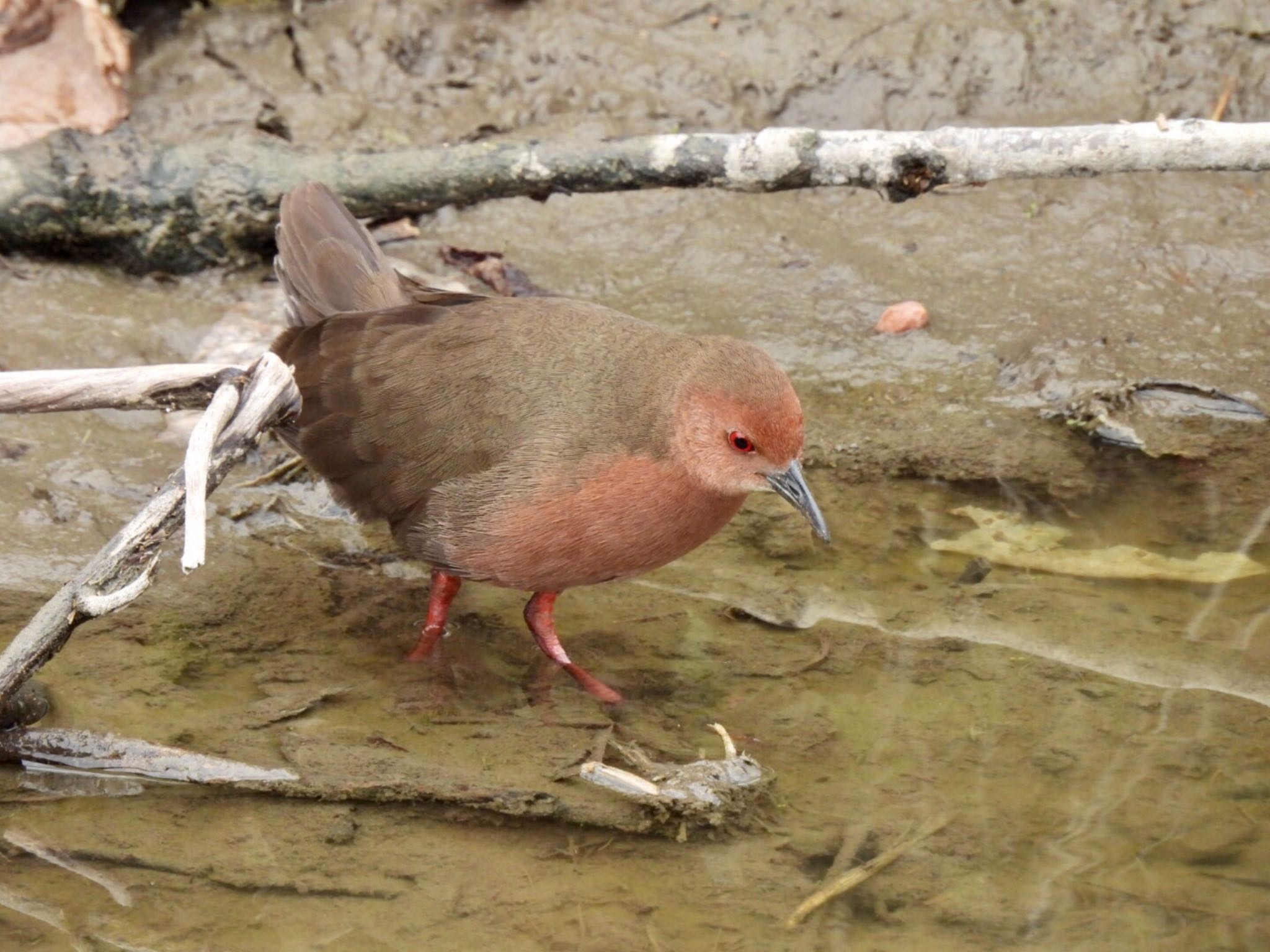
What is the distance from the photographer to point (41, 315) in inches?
238

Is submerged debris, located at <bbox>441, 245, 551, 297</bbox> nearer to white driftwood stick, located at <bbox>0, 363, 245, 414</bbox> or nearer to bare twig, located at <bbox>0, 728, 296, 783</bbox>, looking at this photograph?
white driftwood stick, located at <bbox>0, 363, 245, 414</bbox>

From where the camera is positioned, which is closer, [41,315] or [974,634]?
[974,634]

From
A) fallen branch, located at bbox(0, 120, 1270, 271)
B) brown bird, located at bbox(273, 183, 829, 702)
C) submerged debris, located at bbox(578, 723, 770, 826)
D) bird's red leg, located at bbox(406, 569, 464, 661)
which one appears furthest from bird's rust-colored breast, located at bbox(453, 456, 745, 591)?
fallen branch, located at bbox(0, 120, 1270, 271)

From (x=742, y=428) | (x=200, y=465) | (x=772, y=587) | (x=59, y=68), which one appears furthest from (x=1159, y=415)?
(x=59, y=68)

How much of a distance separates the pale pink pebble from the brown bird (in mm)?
1742

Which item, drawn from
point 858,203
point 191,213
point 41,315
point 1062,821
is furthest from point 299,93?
point 1062,821

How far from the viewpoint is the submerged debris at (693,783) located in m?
3.99

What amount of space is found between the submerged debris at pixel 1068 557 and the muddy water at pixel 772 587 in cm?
5

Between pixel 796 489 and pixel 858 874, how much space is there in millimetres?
1157

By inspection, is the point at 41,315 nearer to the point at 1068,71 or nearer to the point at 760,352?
the point at 760,352

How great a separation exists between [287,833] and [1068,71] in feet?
16.9

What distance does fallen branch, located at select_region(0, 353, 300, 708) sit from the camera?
359cm

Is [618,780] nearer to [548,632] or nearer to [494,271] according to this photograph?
[548,632]

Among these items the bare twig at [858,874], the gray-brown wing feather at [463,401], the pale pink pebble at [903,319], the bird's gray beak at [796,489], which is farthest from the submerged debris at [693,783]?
the pale pink pebble at [903,319]
